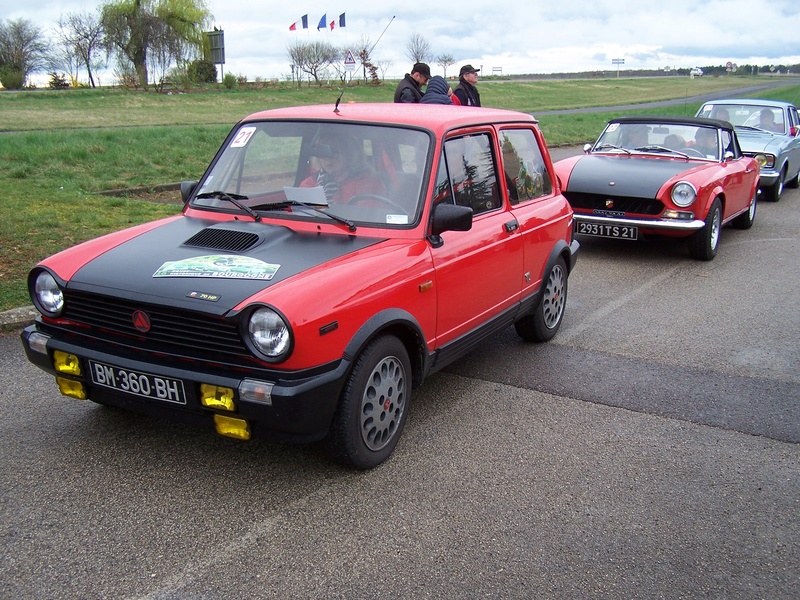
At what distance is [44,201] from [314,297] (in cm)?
854

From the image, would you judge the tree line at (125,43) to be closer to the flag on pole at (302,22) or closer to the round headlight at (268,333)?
the flag on pole at (302,22)

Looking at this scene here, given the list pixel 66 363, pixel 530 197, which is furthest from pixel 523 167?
pixel 66 363

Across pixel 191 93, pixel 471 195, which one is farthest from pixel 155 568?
pixel 191 93

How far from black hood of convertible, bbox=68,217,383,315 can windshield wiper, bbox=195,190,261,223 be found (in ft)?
0.33

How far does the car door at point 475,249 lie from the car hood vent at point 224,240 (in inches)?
39.5

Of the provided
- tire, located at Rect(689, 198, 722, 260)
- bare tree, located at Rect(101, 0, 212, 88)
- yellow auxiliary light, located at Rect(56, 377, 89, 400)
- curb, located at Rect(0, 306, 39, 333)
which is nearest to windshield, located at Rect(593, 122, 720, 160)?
tire, located at Rect(689, 198, 722, 260)

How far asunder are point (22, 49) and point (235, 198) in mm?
54843

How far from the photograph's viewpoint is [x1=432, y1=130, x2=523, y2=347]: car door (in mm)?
4426

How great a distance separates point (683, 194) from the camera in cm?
872

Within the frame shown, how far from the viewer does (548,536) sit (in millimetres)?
3391

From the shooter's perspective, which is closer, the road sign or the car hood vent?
the car hood vent

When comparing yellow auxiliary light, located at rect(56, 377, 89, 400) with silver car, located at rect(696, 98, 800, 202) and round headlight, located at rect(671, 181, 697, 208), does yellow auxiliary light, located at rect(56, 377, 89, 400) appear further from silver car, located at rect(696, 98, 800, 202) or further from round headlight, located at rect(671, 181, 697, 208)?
silver car, located at rect(696, 98, 800, 202)

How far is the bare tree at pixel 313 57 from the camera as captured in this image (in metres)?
55.6

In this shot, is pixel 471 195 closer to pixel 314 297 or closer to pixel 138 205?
pixel 314 297
